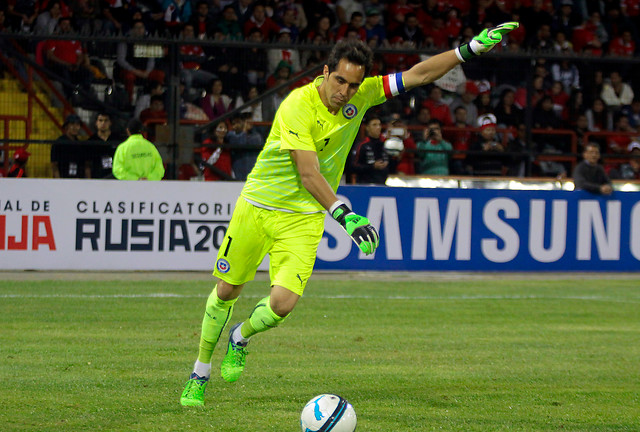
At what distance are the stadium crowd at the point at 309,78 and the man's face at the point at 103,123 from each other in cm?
36

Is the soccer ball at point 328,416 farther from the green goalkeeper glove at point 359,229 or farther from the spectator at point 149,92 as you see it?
the spectator at point 149,92

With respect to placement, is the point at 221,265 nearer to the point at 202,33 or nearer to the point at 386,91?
the point at 386,91

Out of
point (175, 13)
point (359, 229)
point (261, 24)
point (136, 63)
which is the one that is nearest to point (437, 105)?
point (261, 24)

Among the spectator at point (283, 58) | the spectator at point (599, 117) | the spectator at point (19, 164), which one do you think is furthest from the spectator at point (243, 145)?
the spectator at point (599, 117)

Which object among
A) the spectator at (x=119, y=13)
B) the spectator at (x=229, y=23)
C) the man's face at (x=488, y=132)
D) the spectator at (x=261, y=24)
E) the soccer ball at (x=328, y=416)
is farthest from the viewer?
the spectator at (x=261, y=24)

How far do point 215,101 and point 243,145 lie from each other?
79cm

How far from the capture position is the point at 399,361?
26.1 feet

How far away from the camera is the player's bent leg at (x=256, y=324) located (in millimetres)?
6129

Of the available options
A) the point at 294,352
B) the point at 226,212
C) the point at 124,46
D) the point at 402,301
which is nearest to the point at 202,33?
the point at 124,46

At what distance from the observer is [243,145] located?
14734mm

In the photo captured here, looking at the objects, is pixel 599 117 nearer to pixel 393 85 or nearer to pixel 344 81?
pixel 393 85

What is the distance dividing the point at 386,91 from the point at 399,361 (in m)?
2.36

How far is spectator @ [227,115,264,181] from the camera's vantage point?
14.7 meters

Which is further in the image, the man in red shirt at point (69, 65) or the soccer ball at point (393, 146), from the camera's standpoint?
the soccer ball at point (393, 146)
